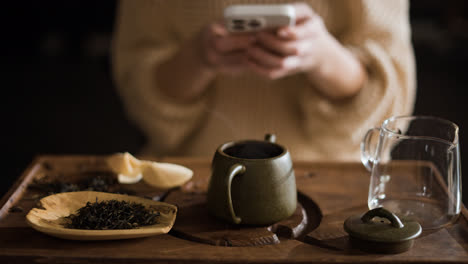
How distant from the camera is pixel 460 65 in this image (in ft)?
8.63

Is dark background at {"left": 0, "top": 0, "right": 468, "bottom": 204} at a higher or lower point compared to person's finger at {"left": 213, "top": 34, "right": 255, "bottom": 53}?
lower

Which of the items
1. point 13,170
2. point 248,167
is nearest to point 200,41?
point 248,167

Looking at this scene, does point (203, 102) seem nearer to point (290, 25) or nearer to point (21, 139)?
point (290, 25)

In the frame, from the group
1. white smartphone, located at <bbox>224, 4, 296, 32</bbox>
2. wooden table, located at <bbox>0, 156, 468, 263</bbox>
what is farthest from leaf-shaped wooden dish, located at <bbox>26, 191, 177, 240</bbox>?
white smartphone, located at <bbox>224, 4, 296, 32</bbox>

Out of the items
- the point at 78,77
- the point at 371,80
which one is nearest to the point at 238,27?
the point at 371,80

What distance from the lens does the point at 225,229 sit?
1.90ft

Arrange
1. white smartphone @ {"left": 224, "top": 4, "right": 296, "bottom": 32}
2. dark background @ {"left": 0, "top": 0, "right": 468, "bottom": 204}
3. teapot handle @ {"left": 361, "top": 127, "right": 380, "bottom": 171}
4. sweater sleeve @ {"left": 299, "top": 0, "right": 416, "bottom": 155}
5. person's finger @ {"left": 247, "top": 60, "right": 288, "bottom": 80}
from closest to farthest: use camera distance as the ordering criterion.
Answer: teapot handle @ {"left": 361, "top": 127, "right": 380, "bottom": 171}
white smartphone @ {"left": 224, "top": 4, "right": 296, "bottom": 32}
person's finger @ {"left": 247, "top": 60, "right": 288, "bottom": 80}
sweater sleeve @ {"left": 299, "top": 0, "right": 416, "bottom": 155}
dark background @ {"left": 0, "top": 0, "right": 468, "bottom": 204}

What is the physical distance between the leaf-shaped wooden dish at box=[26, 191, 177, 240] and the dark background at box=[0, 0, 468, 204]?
4.67 feet

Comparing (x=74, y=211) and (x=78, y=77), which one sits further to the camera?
(x=78, y=77)

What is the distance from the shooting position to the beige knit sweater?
3.33 ft

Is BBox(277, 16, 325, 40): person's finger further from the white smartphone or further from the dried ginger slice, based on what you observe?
the dried ginger slice

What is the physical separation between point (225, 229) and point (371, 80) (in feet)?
1.86

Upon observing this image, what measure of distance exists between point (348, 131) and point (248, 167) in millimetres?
512

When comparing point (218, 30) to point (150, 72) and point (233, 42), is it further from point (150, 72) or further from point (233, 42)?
point (150, 72)
